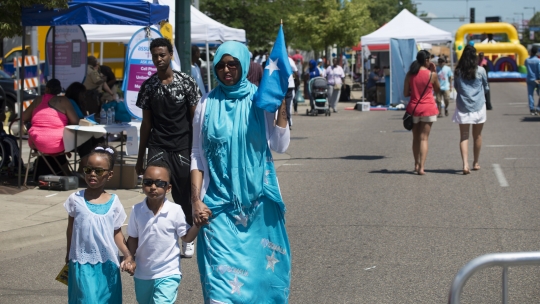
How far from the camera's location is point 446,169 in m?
11.9

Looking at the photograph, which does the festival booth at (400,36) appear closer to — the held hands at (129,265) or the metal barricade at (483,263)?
the held hands at (129,265)

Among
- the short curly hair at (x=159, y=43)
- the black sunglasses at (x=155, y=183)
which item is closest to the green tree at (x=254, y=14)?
the short curly hair at (x=159, y=43)

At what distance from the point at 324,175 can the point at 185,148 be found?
533 cm

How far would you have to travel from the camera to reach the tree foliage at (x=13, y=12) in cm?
974

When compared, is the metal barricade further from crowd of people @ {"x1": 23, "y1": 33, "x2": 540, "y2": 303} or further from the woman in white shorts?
the woman in white shorts

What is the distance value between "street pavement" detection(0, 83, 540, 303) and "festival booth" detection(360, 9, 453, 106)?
11.3m

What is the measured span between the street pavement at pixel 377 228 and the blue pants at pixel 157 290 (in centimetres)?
136

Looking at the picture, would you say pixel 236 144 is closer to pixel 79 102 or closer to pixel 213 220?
pixel 213 220

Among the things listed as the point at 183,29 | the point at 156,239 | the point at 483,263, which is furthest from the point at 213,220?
the point at 183,29

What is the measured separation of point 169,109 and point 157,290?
2483mm

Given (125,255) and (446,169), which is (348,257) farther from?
(446,169)

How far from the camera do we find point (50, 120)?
10406 mm

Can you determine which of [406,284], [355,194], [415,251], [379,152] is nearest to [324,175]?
[355,194]

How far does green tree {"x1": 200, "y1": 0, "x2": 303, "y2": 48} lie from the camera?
31656 mm
